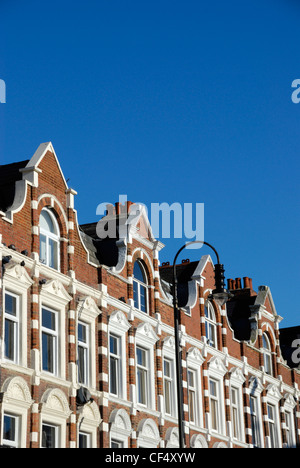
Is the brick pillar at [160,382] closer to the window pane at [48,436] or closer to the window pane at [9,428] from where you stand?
the window pane at [48,436]

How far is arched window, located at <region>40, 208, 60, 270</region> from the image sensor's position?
3053 cm

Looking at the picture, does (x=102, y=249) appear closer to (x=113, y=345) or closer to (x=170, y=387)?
(x=113, y=345)

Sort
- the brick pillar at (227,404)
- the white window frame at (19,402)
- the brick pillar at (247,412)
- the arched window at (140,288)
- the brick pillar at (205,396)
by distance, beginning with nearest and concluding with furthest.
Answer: the white window frame at (19,402) < the arched window at (140,288) < the brick pillar at (205,396) < the brick pillar at (227,404) < the brick pillar at (247,412)

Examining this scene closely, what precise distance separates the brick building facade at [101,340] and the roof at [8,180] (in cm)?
5

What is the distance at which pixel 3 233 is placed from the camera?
28281mm

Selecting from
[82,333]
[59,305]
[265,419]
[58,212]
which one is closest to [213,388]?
[265,419]

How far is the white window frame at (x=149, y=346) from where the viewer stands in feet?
114

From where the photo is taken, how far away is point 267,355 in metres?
46.6

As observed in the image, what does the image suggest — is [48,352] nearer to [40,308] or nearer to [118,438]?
[40,308]

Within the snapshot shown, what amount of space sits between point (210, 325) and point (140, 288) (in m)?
6.34

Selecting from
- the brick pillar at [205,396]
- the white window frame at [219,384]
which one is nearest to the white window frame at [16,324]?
the brick pillar at [205,396]

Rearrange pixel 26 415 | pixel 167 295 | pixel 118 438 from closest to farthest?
pixel 26 415 < pixel 118 438 < pixel 167 295

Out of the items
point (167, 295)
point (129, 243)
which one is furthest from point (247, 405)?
point (129, 243)
